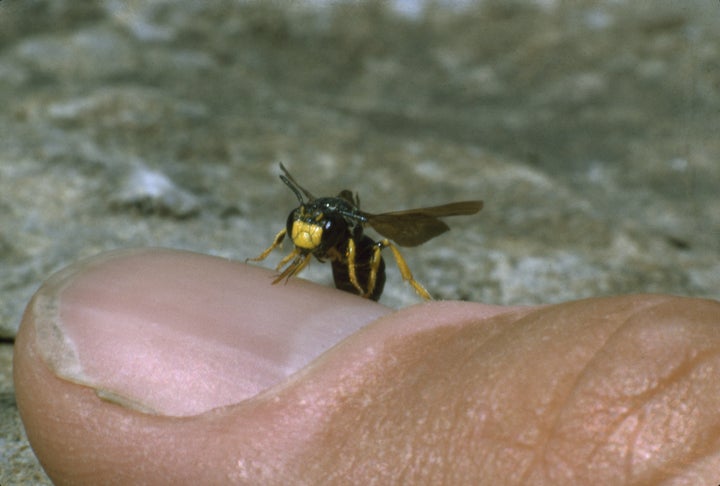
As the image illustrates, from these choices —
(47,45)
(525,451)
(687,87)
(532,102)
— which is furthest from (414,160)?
(525,451)

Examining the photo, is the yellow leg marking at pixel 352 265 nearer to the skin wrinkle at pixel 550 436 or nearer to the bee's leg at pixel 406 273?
the bee's leg at pixel 406 273

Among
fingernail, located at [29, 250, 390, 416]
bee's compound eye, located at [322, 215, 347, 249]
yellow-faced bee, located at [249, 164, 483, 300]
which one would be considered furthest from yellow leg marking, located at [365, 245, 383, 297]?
fingernail, located at [29, 250, 390, 416]

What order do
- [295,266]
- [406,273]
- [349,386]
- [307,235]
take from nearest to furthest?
[349,386], [295,266], [307,235], [406,273]

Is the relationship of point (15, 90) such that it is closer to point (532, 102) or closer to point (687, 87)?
point (532, 102)

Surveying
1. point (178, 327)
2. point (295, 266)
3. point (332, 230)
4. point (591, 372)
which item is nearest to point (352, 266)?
point (332, 230)

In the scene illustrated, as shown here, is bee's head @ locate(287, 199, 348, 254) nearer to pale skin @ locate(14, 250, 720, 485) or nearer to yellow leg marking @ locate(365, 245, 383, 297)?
yellow leg marking @ locate(365, 245, 383, 297)

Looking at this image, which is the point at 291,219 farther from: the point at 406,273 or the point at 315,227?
the point at 406,273

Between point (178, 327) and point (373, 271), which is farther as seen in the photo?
point (373, 271)

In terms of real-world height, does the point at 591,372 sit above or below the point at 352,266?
above
